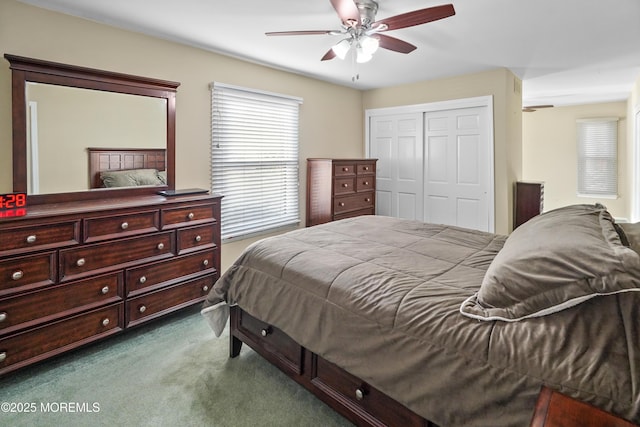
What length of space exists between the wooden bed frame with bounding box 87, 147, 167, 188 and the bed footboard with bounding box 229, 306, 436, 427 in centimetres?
156

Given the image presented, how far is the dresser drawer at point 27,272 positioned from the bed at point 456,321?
1084 mm

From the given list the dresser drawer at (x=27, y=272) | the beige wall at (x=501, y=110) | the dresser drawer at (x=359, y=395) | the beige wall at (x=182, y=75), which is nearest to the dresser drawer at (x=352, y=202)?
the beige wall at (x=182, y=75)

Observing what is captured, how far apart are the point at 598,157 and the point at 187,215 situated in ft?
25.7

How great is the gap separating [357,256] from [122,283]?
1.69m

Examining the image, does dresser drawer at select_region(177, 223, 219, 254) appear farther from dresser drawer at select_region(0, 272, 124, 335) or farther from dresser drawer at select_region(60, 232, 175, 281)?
dresser drawer at select_region(0, 272, 124, 335)

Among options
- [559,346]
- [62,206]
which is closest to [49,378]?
[62,206]

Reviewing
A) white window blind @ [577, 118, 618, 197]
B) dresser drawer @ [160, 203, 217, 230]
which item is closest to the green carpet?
dresser drawer @ [160, 203, 217, 230]

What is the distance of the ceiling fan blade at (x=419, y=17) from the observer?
6.59 ft

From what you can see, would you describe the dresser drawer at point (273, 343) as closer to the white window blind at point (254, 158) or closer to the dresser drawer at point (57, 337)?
the dresser drawer at point (57, 337)

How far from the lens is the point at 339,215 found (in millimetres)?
4438

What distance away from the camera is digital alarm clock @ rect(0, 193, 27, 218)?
200cm

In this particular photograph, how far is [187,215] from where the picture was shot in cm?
280

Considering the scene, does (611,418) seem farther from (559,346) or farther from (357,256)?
(357,256)

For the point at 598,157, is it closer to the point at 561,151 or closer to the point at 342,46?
the point at 561,151
